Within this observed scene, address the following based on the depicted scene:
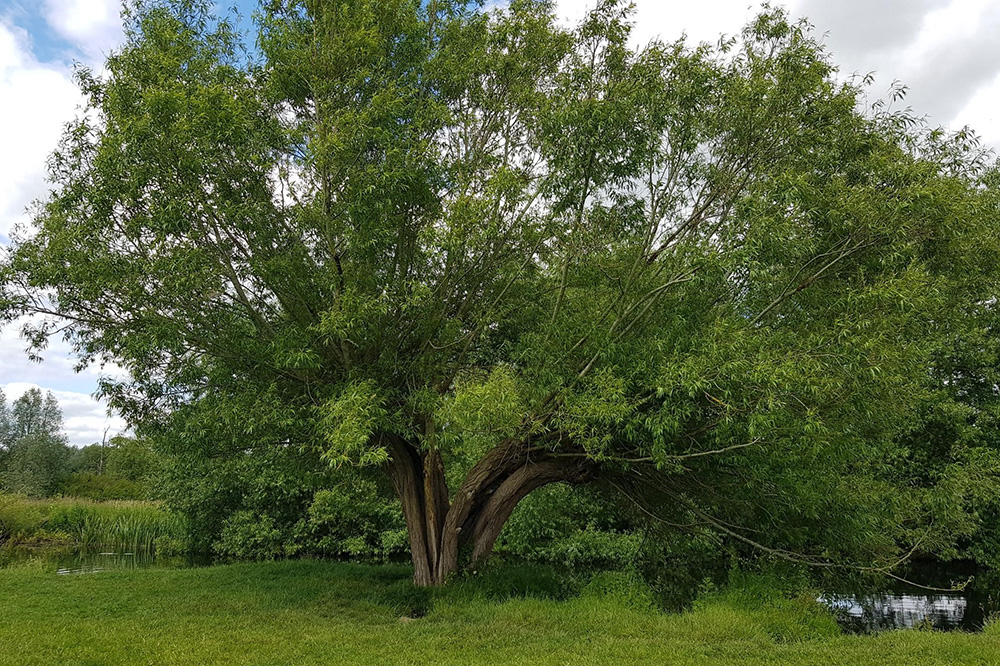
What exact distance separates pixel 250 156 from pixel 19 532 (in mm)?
20205

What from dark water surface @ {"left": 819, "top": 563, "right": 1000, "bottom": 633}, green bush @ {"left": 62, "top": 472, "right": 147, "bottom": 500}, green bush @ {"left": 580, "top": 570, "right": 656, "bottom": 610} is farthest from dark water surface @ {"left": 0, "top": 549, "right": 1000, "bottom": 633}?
green bush @ {"left": 62, "top": 472, "right": 147, "bottom": 500}

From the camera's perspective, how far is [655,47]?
30.8 feet

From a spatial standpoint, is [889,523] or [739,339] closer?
[739,339]

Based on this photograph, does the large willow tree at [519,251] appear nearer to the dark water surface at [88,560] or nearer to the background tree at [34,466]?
the dark water surface at [88,560]

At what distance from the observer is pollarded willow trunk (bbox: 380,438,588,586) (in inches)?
446

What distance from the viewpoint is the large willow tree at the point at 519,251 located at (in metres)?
8.28

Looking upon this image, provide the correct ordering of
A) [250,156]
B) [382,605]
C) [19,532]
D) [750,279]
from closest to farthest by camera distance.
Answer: [750,279] → [250,156] → [382,605] → [19,532]

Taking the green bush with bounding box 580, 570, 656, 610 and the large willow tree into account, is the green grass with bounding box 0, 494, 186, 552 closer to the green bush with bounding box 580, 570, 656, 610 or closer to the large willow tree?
the large willow tree

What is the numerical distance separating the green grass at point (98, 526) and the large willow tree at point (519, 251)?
1609 cm

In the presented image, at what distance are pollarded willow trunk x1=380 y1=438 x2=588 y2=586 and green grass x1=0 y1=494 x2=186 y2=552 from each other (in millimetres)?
15129

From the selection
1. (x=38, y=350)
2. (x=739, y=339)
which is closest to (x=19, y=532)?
(x=38, y=350)

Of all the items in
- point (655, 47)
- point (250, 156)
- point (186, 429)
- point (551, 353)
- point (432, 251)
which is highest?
point (655, 47)

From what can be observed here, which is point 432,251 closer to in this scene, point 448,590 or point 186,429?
point 186,429

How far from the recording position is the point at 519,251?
1036cm
